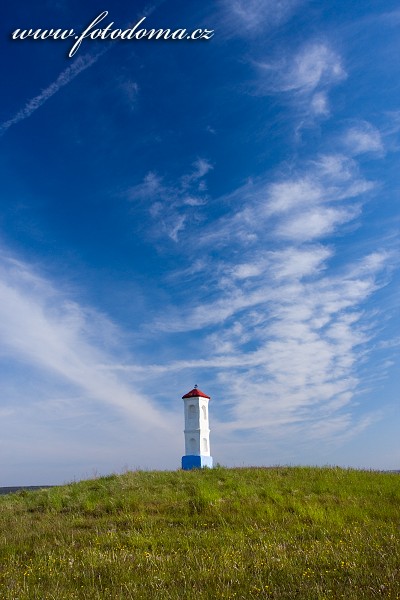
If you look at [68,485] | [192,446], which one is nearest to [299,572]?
[68,485]

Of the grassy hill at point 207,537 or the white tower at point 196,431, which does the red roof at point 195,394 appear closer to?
the white tower at point 196,431

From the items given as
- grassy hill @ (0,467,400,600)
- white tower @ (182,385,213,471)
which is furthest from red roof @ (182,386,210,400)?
grassy hill @ (0,467,400,600)

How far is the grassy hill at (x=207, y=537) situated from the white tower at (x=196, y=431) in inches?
229

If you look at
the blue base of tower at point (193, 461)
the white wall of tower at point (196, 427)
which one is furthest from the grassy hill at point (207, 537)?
the white wall of tower at point (196, 427)

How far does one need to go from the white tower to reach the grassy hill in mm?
5827

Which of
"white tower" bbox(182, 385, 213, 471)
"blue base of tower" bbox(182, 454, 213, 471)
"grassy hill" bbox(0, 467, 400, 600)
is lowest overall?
"grassy hill" bbox(0, 467, 400, 600)

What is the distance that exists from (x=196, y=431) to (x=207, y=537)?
16.8m

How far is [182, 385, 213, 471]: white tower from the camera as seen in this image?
2591 centimetres

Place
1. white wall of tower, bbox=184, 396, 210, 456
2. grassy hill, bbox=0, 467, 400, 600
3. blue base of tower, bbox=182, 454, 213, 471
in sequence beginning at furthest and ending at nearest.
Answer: white wall of tower, bbox=184, 396, 210, 456 < blue base of tower, bbox=182, 454, 213, 471 < grassy hill, bbox=0, 467, 400, 600

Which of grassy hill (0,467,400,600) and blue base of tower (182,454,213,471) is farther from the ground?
blue base of tower (182,454,213,471)

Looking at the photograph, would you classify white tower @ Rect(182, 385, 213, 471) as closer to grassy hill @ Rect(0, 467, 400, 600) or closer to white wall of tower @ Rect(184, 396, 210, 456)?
white wall of tower @ Rect(184, 396, 210, 456)

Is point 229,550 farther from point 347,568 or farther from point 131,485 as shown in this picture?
point 131,485

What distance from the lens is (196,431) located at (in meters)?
26.8

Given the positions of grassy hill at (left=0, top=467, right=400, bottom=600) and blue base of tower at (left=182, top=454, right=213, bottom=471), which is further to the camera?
blue base of tower at (left=182, top=454, right=213, bottom=471)
